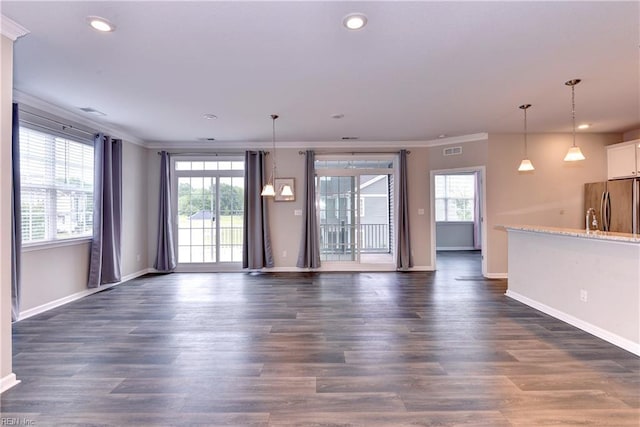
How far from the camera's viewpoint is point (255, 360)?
98.9 inches

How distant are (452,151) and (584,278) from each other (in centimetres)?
334

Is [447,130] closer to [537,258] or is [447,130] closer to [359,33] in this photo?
[537,258]

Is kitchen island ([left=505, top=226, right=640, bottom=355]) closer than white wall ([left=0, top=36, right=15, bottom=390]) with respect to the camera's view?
No

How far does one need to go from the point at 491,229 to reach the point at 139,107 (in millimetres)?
6047

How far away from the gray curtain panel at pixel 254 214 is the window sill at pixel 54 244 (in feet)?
8.37

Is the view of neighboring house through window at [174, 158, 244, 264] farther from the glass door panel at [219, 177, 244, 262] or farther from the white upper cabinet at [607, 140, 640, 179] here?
the white upper cabinet at [607, 140, 640, 179]

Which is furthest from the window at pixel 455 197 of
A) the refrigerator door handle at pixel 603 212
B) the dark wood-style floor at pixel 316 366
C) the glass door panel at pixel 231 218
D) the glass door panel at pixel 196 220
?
the glass door panel at pixel 196 220

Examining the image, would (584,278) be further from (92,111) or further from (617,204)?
(92,111)

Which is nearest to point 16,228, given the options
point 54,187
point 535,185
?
point 54,187

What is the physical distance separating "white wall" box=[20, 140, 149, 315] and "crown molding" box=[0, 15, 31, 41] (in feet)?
8.43

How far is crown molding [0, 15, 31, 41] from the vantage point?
2092 mm

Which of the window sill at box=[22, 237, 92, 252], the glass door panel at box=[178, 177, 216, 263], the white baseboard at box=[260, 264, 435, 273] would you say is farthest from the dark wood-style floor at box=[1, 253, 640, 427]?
the glass door panel at box=[178, 177, 216, 263]

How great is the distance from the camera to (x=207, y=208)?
6.25m

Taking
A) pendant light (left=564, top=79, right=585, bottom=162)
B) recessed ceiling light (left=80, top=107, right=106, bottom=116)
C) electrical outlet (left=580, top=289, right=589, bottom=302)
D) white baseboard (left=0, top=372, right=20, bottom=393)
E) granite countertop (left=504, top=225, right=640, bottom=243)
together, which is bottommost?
white baseboard (left=0, top=372, right=20, bottom=393)
